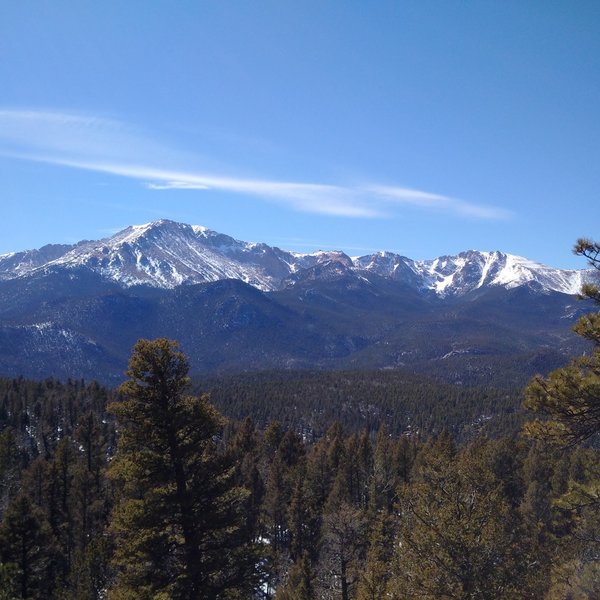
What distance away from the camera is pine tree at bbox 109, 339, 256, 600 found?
16578mm

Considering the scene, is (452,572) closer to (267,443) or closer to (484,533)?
(484,533)

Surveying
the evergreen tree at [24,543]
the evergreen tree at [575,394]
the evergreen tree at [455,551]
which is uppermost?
the evergreen tree at [575,394]

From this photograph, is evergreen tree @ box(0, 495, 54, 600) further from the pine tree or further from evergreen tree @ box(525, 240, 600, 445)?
evergreen tree @ box(525, 240, 600, 445)

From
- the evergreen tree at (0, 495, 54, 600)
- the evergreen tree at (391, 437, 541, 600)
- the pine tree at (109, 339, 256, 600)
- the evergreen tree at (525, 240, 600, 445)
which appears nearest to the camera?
the evergreen tree at (525, 240, 600, 445)

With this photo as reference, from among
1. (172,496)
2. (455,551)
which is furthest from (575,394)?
(172,496)

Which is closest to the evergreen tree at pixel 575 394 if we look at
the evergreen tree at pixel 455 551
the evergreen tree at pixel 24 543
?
the evergreen tree at pixel 455 551

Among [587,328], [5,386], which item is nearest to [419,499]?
[587,328]

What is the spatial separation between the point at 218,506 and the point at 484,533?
864 cm

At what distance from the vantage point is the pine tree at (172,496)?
54.4 feet

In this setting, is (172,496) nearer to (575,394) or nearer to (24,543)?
(575,394)

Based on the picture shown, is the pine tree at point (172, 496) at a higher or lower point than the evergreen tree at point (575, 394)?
lower

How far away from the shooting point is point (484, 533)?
17.2 meters

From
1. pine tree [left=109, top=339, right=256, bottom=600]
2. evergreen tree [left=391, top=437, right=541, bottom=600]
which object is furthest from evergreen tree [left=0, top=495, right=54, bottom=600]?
evergreen tree [left=391, top=437, right=541, bottom=600]

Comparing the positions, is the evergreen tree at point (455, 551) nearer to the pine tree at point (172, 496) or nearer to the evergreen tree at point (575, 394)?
the evergreen tree at point (575, 394)
